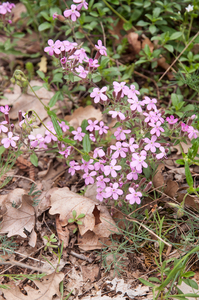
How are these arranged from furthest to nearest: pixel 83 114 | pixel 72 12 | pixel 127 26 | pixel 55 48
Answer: pixel 127 26 < pixel 83 114 < pixel 72 12 < pixel 55 48

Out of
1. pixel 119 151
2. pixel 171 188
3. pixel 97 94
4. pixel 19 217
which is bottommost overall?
pixel 19 217

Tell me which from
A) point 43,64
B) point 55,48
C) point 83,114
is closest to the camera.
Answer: point 55,48

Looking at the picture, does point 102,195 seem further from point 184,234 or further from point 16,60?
point 16,60

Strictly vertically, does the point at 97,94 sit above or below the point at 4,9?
below

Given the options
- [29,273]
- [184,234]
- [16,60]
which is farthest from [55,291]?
[16,60]

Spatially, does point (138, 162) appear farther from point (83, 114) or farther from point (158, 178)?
point (83, 114)

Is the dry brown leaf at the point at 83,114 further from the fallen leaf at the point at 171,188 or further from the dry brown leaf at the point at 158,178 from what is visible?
the fallen leaf at the point at 171,188

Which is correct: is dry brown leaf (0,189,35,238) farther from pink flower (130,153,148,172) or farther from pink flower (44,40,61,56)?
pink flower (44,40,61,56)

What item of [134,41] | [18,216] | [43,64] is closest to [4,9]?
[43,64]
